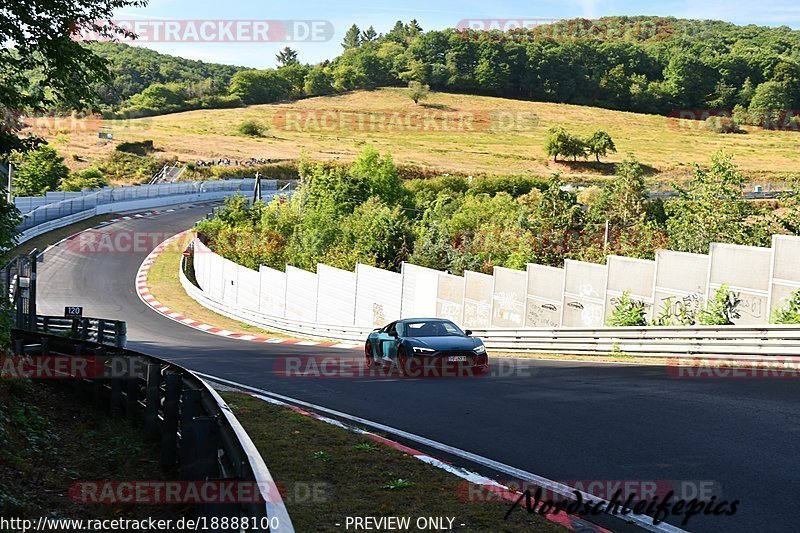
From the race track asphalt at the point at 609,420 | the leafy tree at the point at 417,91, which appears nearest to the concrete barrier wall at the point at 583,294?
the race track asphalt at the point at 609,420

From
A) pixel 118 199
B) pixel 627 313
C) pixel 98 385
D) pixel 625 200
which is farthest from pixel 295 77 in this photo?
pixel 98 385

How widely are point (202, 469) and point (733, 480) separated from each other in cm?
494

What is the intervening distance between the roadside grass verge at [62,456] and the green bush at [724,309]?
43.3 ft

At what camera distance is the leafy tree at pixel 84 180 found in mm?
83412

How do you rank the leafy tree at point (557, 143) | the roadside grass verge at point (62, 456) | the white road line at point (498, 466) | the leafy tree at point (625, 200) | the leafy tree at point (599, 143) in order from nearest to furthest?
the white road line at point (498, 466) < the roadside grass verge at point (62, 456) < the leafy tree at point (625, 200) < the leafy tree at point (599, 143) < the leafy tree at point (557, 143)

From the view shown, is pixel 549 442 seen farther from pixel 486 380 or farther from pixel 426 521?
pixel 486 380

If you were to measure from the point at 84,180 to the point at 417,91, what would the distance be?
74.6 meters

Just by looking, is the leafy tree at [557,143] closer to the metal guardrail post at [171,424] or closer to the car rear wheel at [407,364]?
the car rear wheel at [407,364]

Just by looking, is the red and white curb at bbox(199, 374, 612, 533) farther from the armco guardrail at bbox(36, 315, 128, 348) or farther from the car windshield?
the armco guardrail at bbox(36, 315, 128, 348)

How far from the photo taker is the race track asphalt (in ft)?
26.2

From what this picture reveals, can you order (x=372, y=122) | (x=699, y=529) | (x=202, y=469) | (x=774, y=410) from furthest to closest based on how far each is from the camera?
(x=372, y=122) < (x=774, y=410) < (x=202, y=469) < (x=699, y=529)

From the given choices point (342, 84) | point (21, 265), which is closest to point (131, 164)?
point (342, 84)

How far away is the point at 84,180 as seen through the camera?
85875 mm

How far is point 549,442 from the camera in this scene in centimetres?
980
